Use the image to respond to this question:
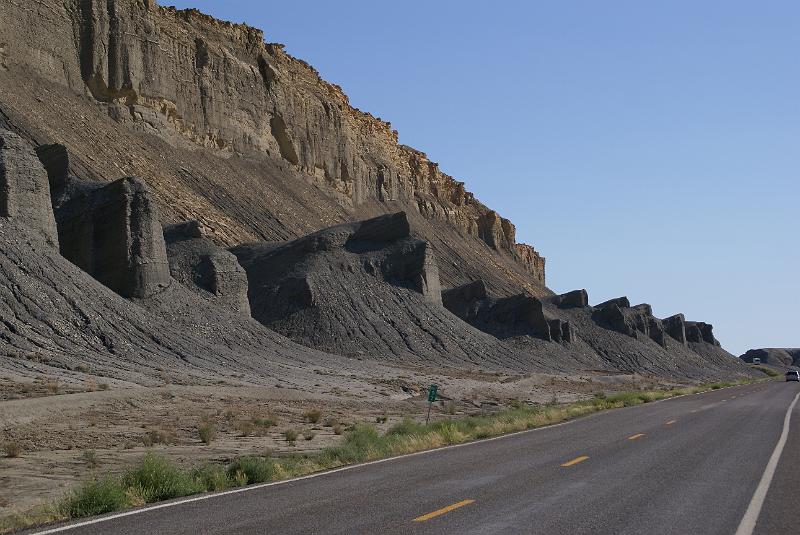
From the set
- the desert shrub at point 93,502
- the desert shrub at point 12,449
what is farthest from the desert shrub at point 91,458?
the desert shrub at point 93,502

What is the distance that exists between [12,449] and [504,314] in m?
77.6

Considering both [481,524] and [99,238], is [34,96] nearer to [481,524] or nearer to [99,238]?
[99,238]

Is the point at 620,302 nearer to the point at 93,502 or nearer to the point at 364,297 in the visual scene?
the point at 364,297

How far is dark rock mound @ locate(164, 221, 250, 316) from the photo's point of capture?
5666 centimetres

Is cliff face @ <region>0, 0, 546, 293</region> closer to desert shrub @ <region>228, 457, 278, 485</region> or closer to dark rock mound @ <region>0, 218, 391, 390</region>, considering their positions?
dark rock mound @ <region>0, 218, 391, 390</region>

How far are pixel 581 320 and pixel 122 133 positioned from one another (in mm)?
57087

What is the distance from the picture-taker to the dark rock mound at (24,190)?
139 feet

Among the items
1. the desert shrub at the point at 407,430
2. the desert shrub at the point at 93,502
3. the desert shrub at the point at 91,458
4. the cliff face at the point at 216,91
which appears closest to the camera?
the desert shrub at the point at 93,502

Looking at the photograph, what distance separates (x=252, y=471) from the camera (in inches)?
566

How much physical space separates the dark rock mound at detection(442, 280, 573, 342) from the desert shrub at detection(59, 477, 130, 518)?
262 ft

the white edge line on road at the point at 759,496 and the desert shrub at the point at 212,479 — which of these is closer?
the white edge line on road at the point at 759,496

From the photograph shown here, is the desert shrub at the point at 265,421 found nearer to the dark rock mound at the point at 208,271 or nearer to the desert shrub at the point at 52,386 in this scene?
the desert shrub at the point at 52,386

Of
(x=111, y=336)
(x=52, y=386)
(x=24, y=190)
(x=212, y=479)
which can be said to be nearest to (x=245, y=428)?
(x=52, y=386)

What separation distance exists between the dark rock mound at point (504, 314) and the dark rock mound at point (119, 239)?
4718 cm
